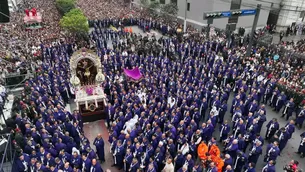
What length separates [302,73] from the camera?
1667 centimetres

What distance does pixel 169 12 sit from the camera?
3091 centimetres

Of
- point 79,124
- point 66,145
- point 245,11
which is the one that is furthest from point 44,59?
point 245,11

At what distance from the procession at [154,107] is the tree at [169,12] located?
802cm

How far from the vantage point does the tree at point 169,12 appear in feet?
101

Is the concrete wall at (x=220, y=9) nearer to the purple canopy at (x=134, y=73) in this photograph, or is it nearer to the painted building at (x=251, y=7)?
the painted building at (x=251, y=7)

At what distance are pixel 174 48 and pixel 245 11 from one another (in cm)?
623

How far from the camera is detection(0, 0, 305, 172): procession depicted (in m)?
9.95

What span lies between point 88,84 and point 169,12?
721 inches

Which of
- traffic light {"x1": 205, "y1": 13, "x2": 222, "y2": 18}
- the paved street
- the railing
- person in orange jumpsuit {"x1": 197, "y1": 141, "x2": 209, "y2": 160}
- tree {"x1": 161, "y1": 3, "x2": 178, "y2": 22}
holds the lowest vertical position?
the paved street

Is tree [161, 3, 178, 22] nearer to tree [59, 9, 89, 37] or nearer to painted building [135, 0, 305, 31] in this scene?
painted building [135, 0, 305, 31]

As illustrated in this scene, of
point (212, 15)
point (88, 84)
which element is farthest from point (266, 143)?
point (212, 15)

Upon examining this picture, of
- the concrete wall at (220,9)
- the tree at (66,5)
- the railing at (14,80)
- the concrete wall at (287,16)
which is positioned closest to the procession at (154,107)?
the railing at (14,80)

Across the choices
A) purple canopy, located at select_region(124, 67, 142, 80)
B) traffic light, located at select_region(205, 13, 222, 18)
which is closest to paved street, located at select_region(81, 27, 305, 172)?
purple canopy, located at select_region(124, 67, 142, 80)

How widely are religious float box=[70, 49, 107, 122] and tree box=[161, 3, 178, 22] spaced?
1787cm
